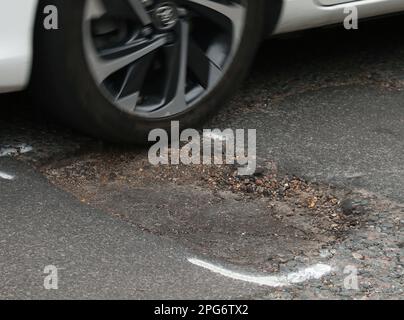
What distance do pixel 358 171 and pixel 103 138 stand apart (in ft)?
3.53

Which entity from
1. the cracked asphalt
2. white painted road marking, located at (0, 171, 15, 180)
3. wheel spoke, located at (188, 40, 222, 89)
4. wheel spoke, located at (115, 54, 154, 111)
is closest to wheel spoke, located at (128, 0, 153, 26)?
wheel spoke, located at (115, 54, 154, 111)

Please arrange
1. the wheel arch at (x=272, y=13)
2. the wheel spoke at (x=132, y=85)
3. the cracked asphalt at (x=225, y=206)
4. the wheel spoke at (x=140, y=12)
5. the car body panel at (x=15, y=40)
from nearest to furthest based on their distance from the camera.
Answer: the cracked asphalt at (x=225, y=206) < the car body panel at (x=15, y=40) < the wheel spoke at (x=140, y=12) < the wheel spoke at (x=132, y=85) < the wheel arch at (x=272, y=13)

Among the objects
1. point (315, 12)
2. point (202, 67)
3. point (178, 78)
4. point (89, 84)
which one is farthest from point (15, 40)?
point (315, 12)

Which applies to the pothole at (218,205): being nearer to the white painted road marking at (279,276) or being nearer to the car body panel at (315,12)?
the white painted road marking at (279,276)

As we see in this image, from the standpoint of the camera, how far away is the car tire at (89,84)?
3092 millimetres

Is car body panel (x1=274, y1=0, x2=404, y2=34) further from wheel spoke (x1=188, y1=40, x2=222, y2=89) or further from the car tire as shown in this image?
wheel spoke (x1=188, y1=40, x2=222, y2=89)

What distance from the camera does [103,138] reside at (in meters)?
3.40

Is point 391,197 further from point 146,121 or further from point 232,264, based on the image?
point 146,121

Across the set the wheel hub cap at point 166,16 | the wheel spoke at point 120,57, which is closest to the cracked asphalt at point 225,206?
the wheel spoke at point 120,57

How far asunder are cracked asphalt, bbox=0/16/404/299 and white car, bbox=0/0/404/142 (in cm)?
25

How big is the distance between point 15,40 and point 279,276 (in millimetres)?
1280

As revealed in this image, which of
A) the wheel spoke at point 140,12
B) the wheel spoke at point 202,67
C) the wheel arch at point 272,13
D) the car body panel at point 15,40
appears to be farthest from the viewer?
the wheel arch at point 272,13

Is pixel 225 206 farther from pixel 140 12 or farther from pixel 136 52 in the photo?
pixel 140 12
